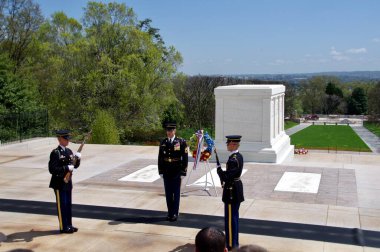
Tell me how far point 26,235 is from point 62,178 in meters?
1.03

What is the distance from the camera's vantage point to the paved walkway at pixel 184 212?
662cm

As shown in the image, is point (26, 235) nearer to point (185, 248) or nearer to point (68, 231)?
point (68, 231)

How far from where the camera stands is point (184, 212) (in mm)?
8094

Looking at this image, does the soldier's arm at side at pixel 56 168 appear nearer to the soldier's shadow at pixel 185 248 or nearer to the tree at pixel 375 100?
the soldier's shadow at pixel 185 248

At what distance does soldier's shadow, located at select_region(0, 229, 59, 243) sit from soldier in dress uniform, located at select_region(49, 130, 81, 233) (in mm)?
216

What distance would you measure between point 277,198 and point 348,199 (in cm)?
136

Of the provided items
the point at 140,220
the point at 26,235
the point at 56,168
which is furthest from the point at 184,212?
the point at 26,235

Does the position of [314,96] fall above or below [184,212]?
below

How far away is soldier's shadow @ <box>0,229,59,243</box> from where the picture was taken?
22.1ft

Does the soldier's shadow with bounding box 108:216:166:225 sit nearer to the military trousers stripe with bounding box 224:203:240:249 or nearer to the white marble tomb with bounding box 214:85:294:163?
the military trousers stripe with bounding box 224:203:240:249

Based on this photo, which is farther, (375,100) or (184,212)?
(375,100)

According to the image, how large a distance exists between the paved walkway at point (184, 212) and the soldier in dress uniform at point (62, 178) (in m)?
0.23

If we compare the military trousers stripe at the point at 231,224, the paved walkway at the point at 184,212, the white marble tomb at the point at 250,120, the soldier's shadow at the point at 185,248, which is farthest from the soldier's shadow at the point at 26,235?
the white marble tomb at the point at 250,120

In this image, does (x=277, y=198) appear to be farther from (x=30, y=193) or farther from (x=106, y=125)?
(x=106, y=125)
